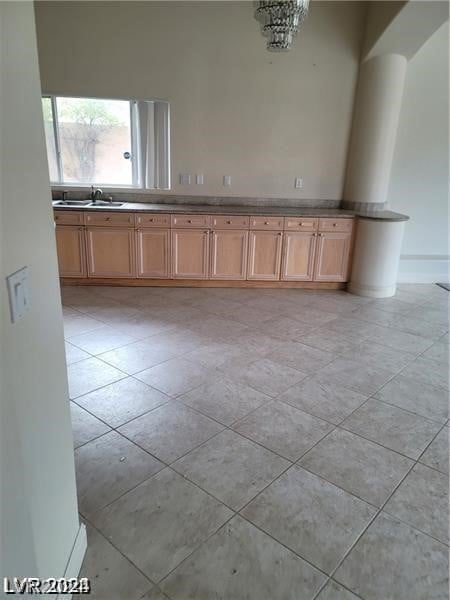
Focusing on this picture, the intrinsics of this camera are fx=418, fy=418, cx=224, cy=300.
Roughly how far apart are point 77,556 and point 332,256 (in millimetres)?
4009

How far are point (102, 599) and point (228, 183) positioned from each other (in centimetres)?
434

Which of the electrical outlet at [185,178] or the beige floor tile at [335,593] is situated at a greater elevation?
the electrical outlet at [185,178]

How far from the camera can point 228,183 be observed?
4.98 meters

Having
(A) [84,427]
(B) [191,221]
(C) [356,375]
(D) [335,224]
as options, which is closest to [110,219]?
(B) [191,221]

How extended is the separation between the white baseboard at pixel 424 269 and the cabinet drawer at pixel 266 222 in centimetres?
192

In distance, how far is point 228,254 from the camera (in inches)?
185

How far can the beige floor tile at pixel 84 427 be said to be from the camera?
7.12 feet

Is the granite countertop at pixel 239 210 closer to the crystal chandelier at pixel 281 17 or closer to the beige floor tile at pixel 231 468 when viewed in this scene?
the crystal chandelier at pixel 281 17

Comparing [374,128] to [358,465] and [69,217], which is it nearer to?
[69,217]

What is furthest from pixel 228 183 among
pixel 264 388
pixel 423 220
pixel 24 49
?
pixel 24 49

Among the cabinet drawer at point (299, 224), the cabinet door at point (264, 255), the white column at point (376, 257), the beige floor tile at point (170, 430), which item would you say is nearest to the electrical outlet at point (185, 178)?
the cabinet door at point (264, 255)

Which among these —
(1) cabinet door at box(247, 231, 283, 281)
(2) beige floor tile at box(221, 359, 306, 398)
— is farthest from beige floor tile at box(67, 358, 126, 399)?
(1) cabinet door at box(247, 231, 283, 281)

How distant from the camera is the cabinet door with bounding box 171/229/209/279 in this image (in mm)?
4598

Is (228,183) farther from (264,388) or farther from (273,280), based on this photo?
(264,388)
